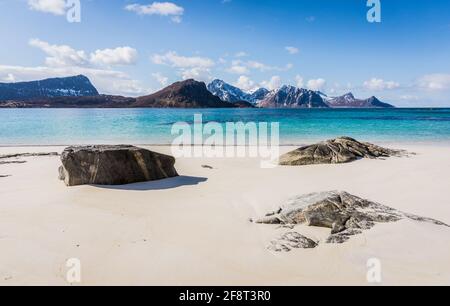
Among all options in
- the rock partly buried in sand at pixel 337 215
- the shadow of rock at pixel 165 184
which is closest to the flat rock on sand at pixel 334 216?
the rock partly buried in sand at pixel 337 215

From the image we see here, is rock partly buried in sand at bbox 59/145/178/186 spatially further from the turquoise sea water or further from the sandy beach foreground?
the turquoise sea water

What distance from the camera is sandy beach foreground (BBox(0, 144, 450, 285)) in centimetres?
495

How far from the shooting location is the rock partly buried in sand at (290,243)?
5.79 meters

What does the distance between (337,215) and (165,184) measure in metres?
6.02

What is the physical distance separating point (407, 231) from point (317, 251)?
199 cm

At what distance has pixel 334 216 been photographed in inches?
266

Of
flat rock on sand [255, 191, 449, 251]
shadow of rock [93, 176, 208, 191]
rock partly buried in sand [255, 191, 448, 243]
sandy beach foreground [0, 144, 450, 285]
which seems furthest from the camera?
shadow of rock [93, 176, 208, 191]

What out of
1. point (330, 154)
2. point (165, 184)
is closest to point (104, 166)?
point (165, 184)

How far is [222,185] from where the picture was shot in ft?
36.5

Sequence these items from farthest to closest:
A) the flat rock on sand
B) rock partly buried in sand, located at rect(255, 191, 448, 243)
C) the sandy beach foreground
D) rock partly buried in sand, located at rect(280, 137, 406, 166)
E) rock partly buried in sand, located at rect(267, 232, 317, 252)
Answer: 1. rock partly buried in sand, located at rect(280, 137, 406, 166)
2. rock partly buried in sand, located at rect(255, 191, 448, 243)
3. the flat rock on sand
4. rock partly buried in sand, located at rect(267, 232, 317, 252)
5. the sandy beach foreground

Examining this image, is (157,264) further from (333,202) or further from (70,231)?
(333,202)

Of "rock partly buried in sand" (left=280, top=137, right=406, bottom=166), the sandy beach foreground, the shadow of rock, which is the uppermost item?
"rock partly buried in sand" (left=280, top=137, right=406, bottom=166)

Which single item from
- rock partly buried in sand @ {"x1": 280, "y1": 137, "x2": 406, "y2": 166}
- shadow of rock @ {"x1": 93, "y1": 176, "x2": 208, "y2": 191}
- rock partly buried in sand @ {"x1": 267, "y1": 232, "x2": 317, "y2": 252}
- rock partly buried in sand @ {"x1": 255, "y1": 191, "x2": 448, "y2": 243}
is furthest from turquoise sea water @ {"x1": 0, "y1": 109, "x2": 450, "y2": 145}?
rock partly buried in sand @ {"x1": 267, "y1": 232, "x2": 317, "y2": 252}

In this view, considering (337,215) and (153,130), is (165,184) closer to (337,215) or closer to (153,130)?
(337,215)
